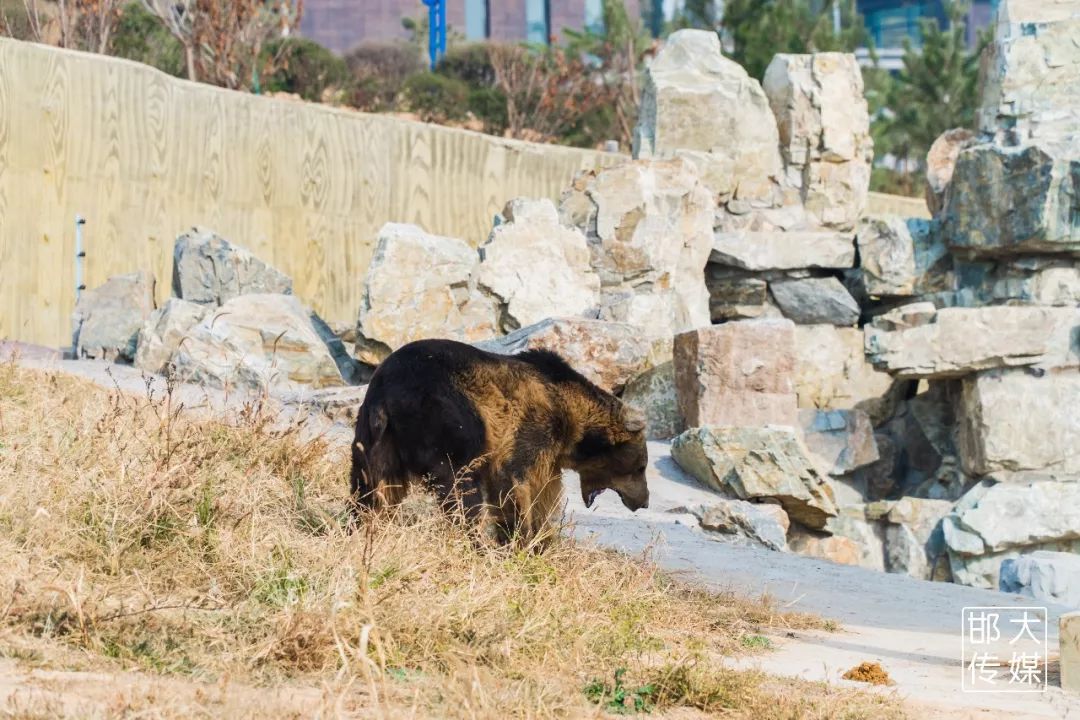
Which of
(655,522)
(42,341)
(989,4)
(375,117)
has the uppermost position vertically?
(989,4)

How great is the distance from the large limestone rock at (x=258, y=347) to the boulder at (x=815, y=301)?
6195 mm

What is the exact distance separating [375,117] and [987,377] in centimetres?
846

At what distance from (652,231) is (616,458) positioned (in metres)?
9.52

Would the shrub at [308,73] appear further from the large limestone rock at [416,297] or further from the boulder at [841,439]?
the boulder at [841,439]

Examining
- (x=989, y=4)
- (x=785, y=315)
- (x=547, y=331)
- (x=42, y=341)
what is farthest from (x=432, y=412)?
(x=989, y=4)

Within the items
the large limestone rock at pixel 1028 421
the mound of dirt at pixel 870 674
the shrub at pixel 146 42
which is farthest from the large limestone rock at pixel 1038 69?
the shrub at pixel 146 42

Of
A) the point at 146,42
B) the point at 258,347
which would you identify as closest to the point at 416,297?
the point at 258,347

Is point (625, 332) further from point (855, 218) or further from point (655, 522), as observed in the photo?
point (855, 218)

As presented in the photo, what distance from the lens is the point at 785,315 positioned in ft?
60.7

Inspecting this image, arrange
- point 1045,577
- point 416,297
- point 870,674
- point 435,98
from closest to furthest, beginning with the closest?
point 870,674 → point 1045,577 → point 416,297 → point 435,98

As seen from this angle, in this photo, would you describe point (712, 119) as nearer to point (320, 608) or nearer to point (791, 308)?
point (791, 308)

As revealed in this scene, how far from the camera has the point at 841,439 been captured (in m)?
16.2

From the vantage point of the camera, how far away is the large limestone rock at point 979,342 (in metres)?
15.9

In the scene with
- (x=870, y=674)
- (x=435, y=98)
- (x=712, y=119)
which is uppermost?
(x=435, y=98)
